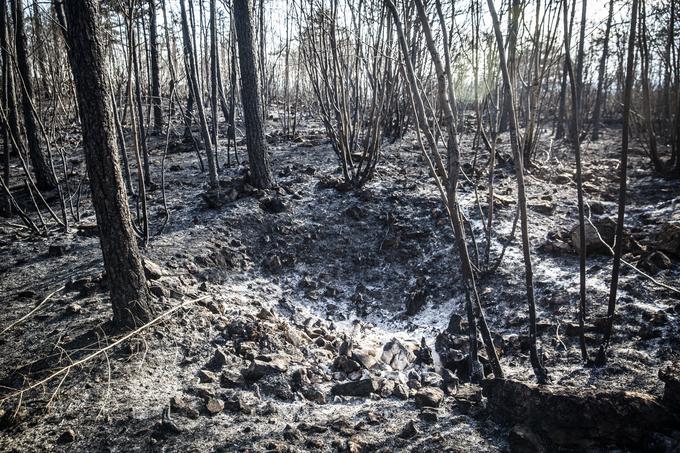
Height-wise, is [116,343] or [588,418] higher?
[116,343]

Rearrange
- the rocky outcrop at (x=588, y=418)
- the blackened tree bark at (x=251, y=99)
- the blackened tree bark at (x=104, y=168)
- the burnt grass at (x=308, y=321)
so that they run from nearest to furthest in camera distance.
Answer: the rocky outcrop at (x=588, y=418) < the burnt grass at (x=308, y=321) < the blackened tree bark at (x=104, y=168) < the blackened tree bark at (x=251, y=99)

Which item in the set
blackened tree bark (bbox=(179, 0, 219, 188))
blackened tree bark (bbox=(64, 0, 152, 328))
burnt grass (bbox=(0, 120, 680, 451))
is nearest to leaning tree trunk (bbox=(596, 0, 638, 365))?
burnt grass (bbox=(0, 120, 680, 451))

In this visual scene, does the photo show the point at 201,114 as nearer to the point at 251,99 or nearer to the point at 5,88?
the point at 251,99

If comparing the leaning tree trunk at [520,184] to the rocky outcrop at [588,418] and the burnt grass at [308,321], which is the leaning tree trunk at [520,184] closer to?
the burnt grass at [308,321]

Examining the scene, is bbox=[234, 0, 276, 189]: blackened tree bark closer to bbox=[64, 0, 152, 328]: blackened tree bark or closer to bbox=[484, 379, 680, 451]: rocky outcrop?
bbox=[64, 0, 152, 328]: blackened tree bark

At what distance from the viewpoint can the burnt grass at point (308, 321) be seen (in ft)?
7.33

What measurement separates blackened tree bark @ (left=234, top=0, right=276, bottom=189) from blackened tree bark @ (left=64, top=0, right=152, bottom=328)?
2926 millimetres

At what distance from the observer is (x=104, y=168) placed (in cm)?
266

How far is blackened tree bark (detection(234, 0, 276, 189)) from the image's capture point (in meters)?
5.33

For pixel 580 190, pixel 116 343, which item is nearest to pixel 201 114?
pixel 116 343

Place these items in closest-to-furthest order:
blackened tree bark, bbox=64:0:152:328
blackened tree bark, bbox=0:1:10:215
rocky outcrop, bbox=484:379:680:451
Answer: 1. rocky outcrop, bbox=484:379:680:451
2. blackened tree bark, bbox=64:0:152:328
3. blackened tree bark, bbox=0:1:10:215

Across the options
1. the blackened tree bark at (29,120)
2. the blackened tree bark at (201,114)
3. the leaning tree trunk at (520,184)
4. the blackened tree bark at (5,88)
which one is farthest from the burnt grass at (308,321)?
the blackened tree bark at (29,120)

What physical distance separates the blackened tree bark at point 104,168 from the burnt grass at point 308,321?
271 millimetres

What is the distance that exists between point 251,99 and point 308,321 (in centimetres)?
334
